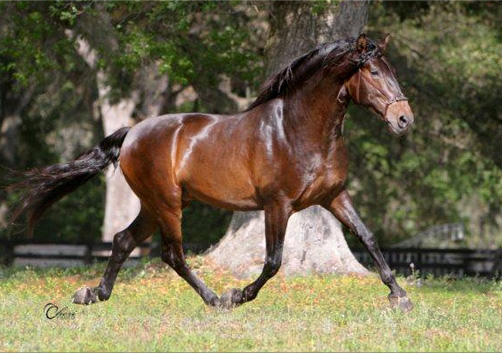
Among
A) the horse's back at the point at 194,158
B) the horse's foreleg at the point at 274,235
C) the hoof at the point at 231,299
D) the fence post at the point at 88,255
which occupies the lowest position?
the fence post at the point at 88,255

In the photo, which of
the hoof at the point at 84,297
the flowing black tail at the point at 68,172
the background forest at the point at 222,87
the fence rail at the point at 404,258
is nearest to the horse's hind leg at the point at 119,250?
the hoof at the point at 84,297

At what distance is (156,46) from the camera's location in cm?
1662

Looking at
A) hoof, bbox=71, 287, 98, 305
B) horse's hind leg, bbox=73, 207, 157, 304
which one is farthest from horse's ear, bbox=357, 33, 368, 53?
hoof, bbox=71, 287, 98, 305

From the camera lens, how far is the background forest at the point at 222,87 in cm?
1773

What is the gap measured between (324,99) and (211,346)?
300 centimetres

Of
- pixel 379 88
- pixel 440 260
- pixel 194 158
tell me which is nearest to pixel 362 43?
pixel 379 88

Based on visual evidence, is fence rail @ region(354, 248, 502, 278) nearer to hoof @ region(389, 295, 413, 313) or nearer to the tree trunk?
the tree trunk

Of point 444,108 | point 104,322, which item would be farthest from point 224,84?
point 104,322

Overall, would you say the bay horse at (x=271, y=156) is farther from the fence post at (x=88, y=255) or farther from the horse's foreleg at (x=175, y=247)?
the fence post at (x=88, y=255)

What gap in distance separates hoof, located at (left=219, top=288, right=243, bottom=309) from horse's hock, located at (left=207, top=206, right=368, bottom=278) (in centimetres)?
524

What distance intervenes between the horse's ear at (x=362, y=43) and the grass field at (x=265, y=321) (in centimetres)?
233

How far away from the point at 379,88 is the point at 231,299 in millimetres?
2357

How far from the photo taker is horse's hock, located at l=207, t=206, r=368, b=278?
49.0 feet

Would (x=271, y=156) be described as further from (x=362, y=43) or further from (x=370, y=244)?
(x=362, y=43)
